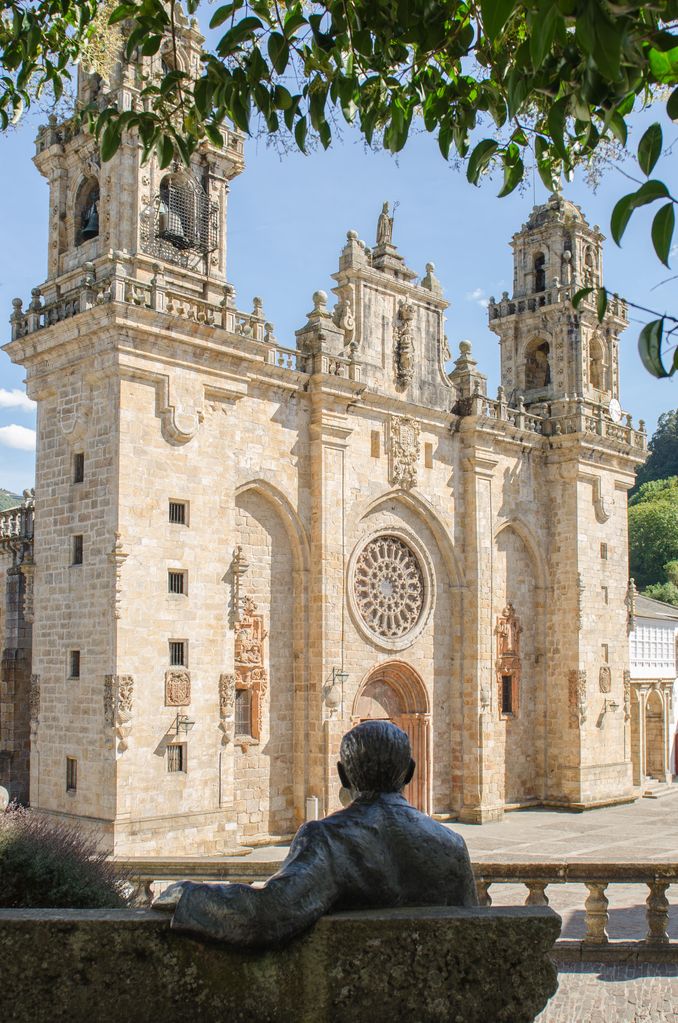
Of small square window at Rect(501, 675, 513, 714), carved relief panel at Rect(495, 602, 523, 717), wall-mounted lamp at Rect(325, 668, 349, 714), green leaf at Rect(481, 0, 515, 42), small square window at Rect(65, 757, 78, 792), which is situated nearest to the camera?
green leaf at Rect(481, 0, 515, 42)

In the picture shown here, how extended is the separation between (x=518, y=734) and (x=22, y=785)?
14660 mm

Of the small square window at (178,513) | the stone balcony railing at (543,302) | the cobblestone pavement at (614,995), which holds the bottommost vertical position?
the cobblestone pavement at (614,995)

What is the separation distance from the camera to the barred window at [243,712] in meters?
22.8

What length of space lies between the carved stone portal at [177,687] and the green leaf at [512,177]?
49.8 feet

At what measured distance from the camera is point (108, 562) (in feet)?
63.5

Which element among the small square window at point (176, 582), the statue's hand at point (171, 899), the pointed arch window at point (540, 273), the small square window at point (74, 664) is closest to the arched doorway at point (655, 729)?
the pointed arch window at point (540, 273)

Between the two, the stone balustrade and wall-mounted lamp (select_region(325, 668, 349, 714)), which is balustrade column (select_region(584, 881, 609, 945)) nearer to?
the stone balustrade

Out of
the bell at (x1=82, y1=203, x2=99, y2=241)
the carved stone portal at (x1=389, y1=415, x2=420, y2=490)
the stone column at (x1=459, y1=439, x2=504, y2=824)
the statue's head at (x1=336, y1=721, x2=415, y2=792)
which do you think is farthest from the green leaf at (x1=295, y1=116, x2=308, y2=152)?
the stone column at (x1=459, y1=439, x2=504, y2=824)

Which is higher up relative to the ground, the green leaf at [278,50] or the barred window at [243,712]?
the green leaf at [278,50]

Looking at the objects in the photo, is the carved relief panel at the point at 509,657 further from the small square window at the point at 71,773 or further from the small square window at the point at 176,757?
the small square window at the point at 71,773

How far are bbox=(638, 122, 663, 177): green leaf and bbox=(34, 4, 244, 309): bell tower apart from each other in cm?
1761

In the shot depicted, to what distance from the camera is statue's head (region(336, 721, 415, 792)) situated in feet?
13.0

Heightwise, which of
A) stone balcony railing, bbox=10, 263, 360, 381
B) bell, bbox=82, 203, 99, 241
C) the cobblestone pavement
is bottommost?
the cobblestone pavement

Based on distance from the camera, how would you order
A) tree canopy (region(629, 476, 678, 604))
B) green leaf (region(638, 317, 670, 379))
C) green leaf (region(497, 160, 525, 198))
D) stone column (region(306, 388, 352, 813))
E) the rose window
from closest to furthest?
green leaf (region(638, 317, 670, 379)), green leaf (region(497, 160, 525, 198)), stone column (region(306, 388, 352, 813)), the rose window, tree canopy (region(629, 476, 678, 604))
